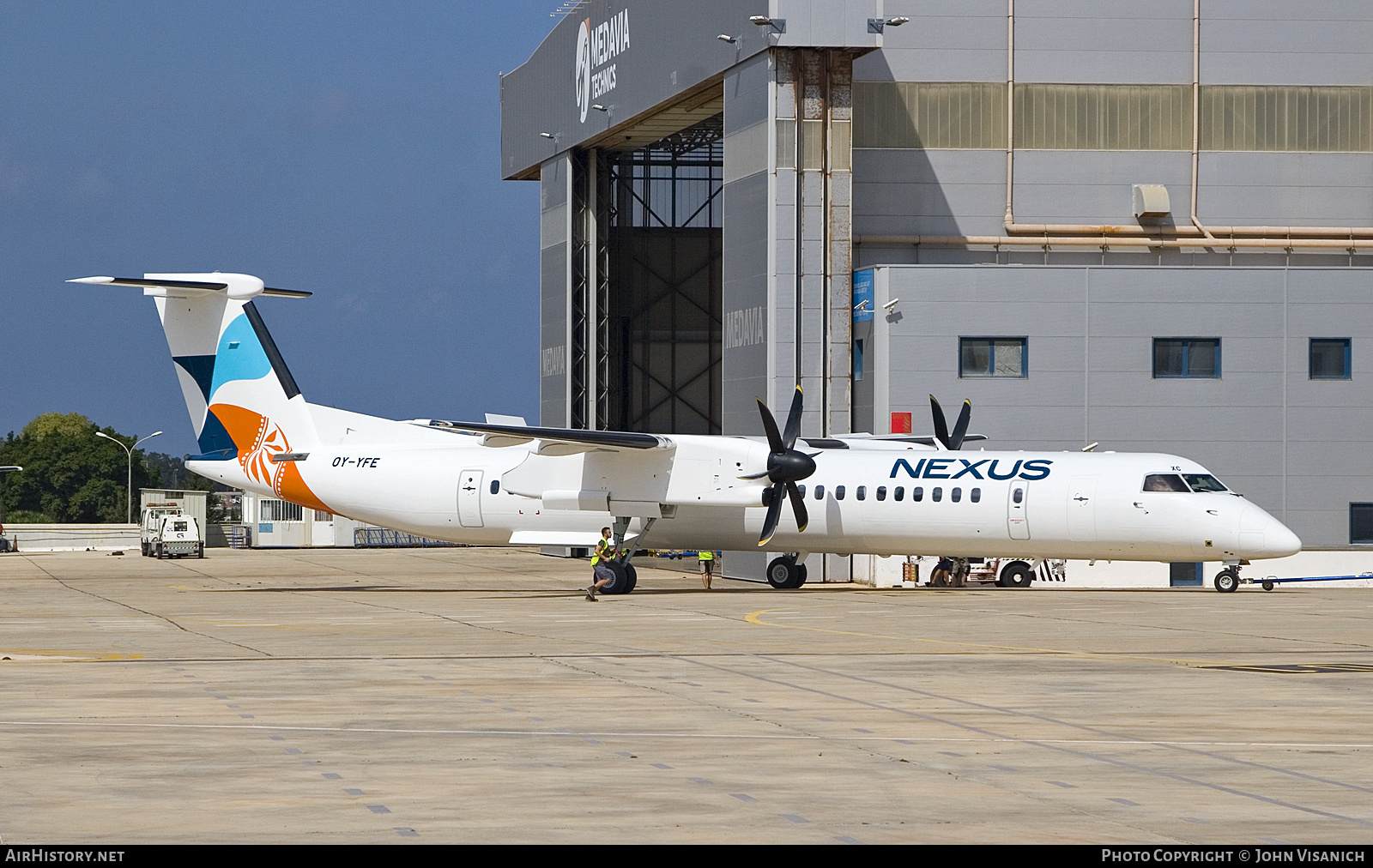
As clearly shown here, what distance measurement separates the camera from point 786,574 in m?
37.7

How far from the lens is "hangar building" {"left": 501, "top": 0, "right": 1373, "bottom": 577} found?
42.3 meters

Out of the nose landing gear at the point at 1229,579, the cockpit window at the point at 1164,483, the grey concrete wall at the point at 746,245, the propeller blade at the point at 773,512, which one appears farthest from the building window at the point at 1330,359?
the propeller blade at the point at 773,512

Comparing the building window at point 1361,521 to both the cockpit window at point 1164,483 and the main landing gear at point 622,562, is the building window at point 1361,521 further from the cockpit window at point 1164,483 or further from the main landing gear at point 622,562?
the main landing gear at point 622,562

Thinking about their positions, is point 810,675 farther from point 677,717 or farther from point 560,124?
point 560,124

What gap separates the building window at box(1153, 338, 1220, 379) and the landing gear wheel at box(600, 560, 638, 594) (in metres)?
17.3

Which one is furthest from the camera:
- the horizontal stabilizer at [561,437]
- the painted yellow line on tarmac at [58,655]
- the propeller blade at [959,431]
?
the propeller blade at [959,431]

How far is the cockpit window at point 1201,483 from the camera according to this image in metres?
31.7

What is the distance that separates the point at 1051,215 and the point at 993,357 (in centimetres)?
613

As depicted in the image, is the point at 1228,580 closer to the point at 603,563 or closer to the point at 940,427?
the point at 940,427

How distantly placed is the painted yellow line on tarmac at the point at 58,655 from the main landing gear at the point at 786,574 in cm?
2026

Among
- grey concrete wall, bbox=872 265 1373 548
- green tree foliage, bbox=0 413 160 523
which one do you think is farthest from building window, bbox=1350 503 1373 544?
green tree foliage, bbox=0 413 160 523

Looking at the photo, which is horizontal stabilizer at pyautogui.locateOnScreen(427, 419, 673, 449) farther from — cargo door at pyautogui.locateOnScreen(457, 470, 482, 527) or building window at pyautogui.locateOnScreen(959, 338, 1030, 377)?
building window at pyautogui.locateOnScreen(959, 338, 1030, 377)
